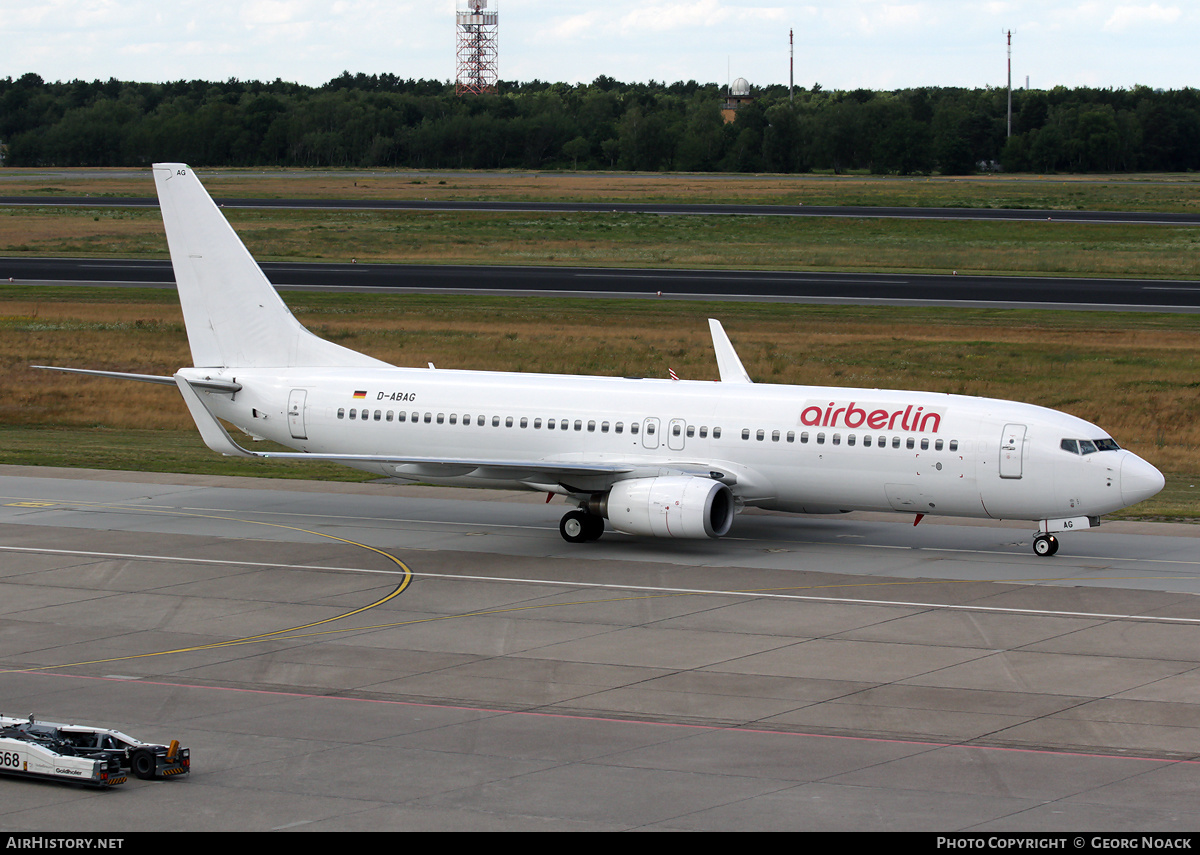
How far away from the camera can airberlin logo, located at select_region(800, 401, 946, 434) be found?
32438mm

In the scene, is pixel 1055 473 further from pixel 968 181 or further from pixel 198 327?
pixel 968 181

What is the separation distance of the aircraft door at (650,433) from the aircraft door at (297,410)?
9.10m

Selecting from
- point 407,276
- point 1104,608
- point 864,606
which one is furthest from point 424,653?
point 407,276

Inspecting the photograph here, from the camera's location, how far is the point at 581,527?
34.3 metres

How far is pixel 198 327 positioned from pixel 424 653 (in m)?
16.9

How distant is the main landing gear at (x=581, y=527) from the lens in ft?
112

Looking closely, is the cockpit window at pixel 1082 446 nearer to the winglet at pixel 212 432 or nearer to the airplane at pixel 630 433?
the airplane at pixel 630 433

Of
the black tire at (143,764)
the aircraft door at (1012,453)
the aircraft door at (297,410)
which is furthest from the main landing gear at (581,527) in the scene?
the black tire at (143,764)

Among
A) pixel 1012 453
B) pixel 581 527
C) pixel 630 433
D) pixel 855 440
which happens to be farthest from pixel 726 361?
pixel 1012 453

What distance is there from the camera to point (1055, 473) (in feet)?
103

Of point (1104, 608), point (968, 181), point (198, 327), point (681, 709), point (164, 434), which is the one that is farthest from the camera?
point (968, 181)

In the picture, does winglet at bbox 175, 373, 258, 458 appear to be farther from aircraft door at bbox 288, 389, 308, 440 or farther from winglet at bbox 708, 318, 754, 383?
winglet at bbox 708, 318, 754, 383

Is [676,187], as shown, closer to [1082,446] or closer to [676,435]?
[676,435]
